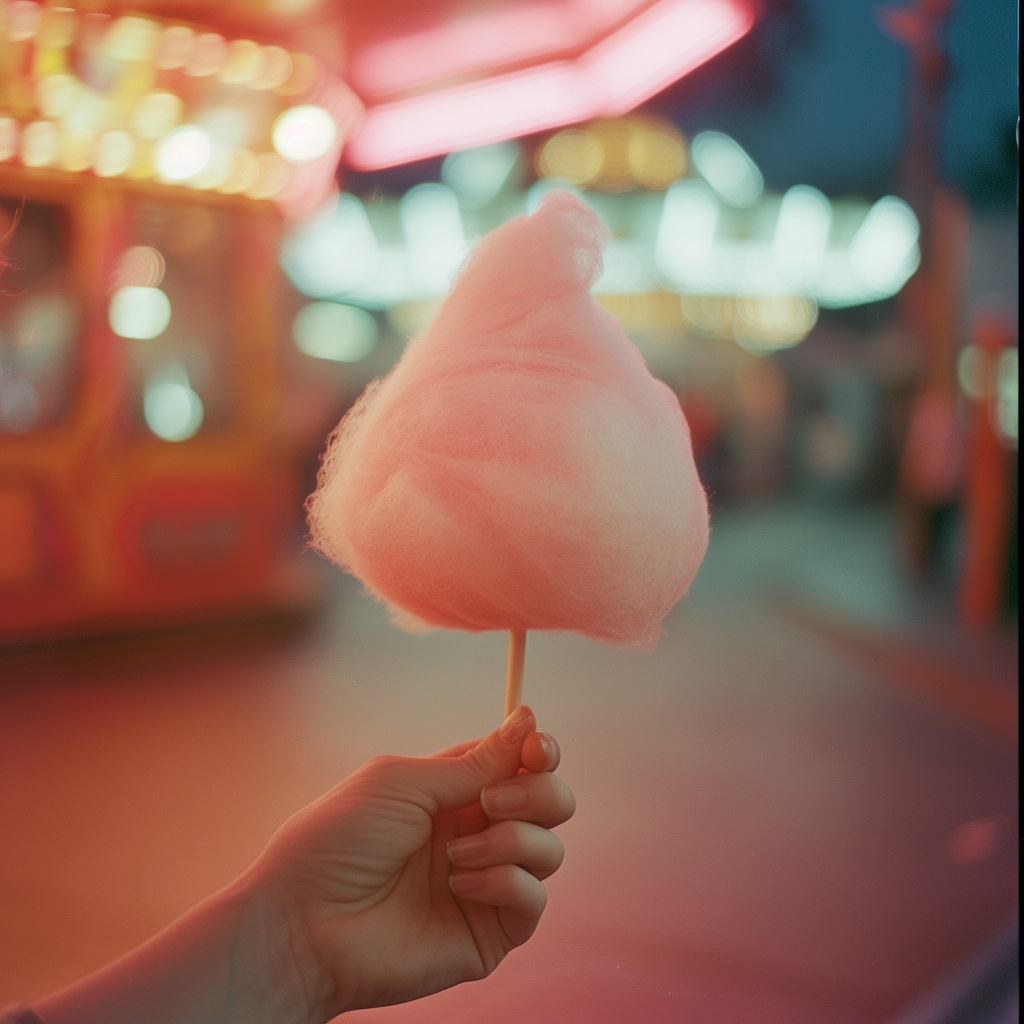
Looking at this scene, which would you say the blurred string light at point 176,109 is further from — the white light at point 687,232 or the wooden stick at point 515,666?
the white light at point 687,232

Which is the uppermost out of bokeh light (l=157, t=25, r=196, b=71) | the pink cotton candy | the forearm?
bokeh light (l=157, t=25, r=196, b=71)

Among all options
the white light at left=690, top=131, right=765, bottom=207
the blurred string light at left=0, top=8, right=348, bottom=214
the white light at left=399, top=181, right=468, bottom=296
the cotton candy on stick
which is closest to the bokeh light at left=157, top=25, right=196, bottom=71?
the blurred string light at left=0, top=8, right=348, bottom=214

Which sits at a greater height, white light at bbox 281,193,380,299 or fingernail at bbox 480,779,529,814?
white light at bbox 281,193,380,299

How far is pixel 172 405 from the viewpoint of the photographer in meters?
2.16

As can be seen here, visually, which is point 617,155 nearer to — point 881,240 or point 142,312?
point 881,240

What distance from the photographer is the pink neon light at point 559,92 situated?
110 centimetres

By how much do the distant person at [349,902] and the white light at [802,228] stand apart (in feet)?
11.0

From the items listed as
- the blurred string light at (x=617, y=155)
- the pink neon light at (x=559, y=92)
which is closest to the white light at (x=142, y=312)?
the pink neon light at (x=559, y=92)

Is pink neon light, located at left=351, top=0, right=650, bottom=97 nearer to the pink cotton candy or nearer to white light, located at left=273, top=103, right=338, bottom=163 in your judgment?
white light, located at left=273, top=103, right=338, bottom=163

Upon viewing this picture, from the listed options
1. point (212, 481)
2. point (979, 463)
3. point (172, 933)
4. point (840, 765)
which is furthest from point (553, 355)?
point (979, 463)

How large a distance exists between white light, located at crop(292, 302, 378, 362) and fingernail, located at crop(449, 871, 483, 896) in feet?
13.1

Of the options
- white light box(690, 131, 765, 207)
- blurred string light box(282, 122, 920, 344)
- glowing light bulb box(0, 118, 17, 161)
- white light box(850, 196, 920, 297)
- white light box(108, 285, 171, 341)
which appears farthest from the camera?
white light box(850, 196, 920, 297)

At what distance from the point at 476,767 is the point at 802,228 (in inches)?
138

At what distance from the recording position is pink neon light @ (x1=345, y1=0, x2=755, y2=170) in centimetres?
110
